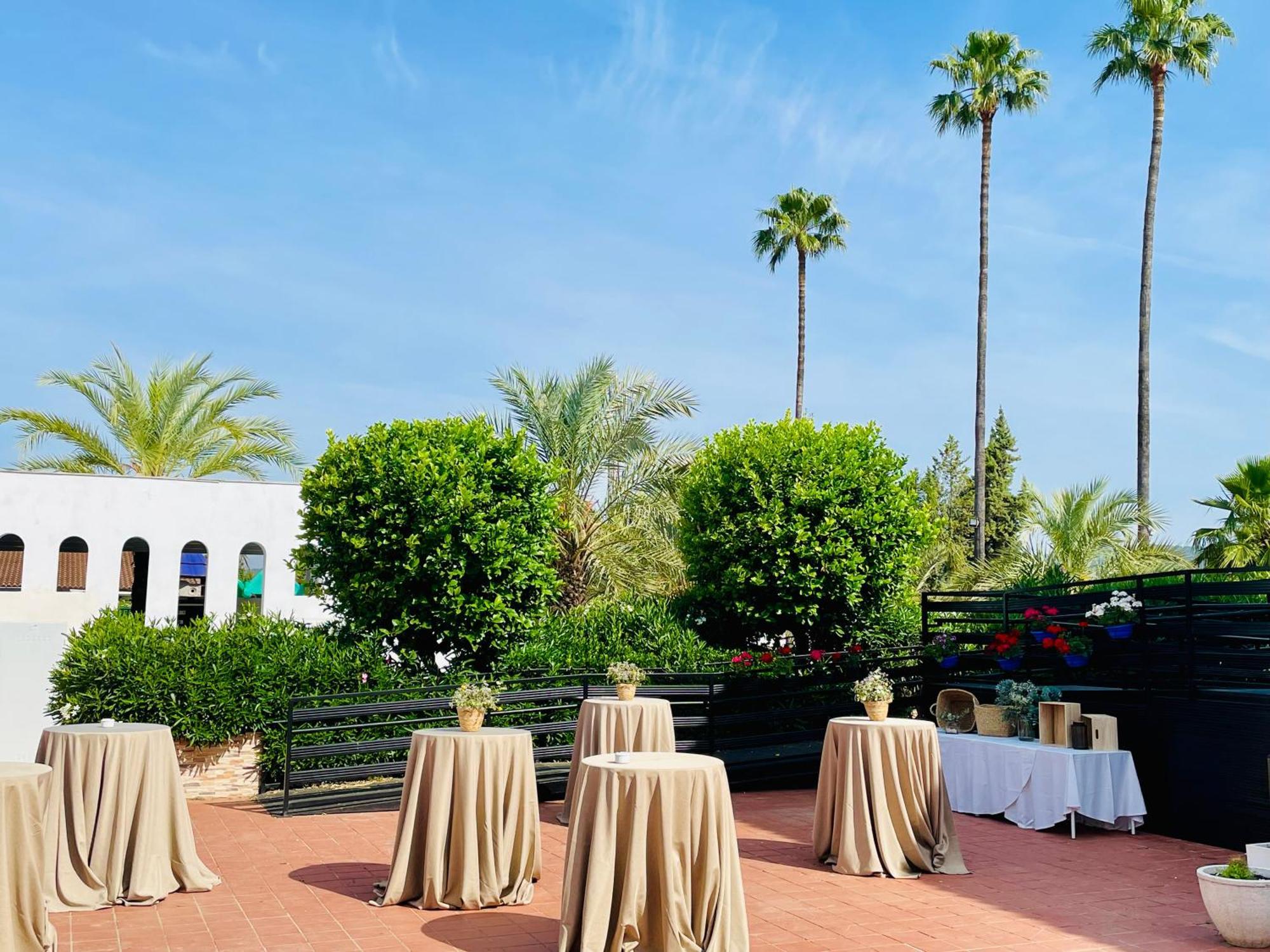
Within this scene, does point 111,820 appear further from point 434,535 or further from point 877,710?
point 434,535

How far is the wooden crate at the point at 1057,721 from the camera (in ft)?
30.9

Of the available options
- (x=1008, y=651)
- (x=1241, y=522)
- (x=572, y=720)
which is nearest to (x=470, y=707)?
(x=572, y=720)

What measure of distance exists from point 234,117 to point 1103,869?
640 inches

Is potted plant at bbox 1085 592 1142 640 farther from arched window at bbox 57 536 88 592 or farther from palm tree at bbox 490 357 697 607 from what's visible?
arched window at bbox 57 536 88 592

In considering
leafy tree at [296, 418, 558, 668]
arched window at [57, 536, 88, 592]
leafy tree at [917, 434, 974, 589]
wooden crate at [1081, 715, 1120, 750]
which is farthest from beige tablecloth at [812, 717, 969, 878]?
A: leafy tree at [917, 434, 974, 589]

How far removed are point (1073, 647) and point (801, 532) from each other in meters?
3.87

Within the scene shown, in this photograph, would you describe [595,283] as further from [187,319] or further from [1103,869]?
[1103,869]

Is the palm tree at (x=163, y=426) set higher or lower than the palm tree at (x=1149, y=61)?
lower

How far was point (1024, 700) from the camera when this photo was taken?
32.4ft

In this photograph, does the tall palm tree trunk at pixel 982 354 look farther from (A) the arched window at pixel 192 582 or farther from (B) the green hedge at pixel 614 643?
(A) the arched window at pixel 192 582

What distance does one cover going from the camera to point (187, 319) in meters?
24.9

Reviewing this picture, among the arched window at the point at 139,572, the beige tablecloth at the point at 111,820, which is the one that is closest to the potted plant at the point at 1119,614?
the beige tablecloth at the point at 111,820

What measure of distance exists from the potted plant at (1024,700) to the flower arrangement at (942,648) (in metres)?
2.40

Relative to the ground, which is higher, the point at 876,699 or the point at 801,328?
the point at 801,328
